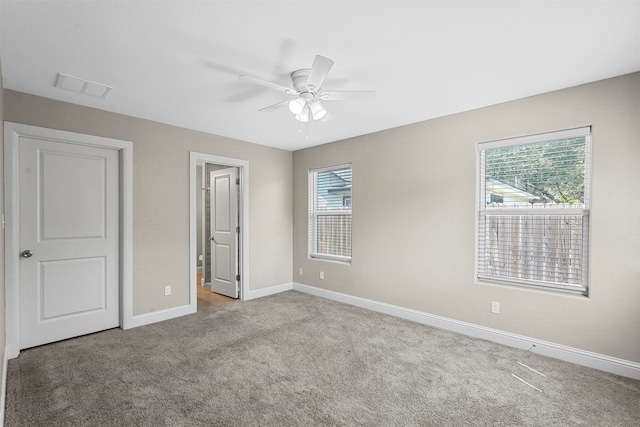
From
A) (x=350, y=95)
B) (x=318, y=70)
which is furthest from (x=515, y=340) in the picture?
(x=318, y=70)

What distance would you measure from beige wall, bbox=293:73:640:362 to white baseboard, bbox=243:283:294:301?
9.7 inches

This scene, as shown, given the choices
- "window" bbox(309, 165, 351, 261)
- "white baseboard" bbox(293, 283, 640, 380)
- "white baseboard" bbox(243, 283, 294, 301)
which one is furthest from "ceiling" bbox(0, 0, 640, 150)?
"white baseboard" bbox(243, 283, 294, 301)

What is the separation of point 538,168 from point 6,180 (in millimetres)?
4882

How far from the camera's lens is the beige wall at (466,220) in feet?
8.21

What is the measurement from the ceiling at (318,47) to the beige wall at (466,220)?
0.26m

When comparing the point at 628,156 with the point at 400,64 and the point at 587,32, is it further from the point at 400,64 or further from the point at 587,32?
the point at 400,64

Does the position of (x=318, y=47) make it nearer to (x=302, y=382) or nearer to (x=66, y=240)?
(x=302, y=382)

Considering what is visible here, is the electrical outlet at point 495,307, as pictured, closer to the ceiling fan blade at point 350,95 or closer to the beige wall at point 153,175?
the ceiling fan blade at point 350,95

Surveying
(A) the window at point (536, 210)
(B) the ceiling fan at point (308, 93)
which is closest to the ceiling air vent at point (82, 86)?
(B) the ceiling fan at point (308, 93)

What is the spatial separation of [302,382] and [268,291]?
105 inches

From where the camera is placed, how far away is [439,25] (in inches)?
73.9

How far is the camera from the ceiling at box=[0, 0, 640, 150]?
1.74 meters

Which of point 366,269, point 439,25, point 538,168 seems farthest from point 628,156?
point 366,269

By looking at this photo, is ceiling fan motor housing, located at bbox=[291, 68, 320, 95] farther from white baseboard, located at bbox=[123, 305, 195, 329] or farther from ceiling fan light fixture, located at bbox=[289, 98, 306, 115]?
white baseboard, located at bbox=[123, 305, 195, 329]
